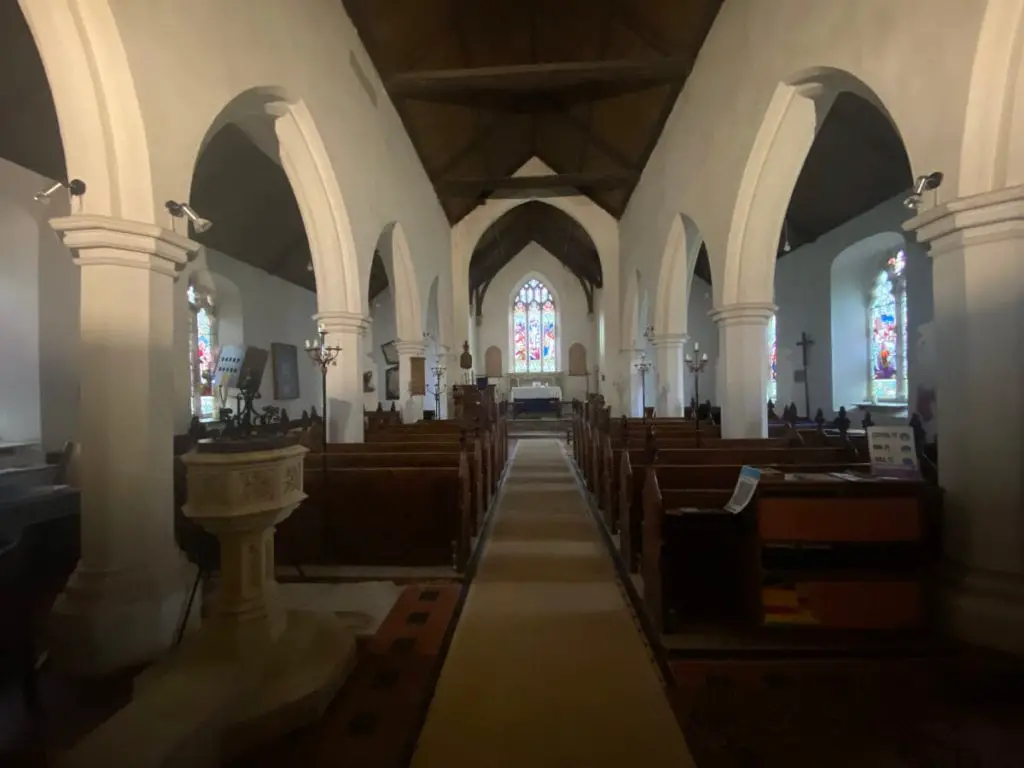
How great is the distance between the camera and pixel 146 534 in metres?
3.36

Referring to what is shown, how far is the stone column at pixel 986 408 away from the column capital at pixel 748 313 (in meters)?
3.33

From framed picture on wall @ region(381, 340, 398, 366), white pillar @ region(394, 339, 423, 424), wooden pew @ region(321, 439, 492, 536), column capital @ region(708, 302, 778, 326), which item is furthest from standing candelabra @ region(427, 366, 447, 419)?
column capital @ region(708, 302, 778, 326)

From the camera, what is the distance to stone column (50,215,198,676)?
318 cm

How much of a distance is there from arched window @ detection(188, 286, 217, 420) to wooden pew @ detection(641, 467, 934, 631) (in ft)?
29.8

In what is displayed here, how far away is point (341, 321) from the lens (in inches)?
282

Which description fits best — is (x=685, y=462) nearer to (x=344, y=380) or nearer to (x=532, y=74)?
(x=344, y=380)

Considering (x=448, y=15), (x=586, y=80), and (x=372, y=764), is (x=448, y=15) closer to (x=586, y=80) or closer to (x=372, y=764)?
(x=586, y=80)

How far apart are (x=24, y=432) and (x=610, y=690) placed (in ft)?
22.9

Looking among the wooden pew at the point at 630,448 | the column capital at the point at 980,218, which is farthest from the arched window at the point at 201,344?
the column capital at the point at 980,218

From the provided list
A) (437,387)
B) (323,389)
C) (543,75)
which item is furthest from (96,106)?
(437,387)

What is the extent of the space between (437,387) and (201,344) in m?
4.74

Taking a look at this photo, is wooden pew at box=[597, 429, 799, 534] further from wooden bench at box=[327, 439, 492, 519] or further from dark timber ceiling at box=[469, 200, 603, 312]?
dark timber ceiling at box=[469, 200, 603, 312]

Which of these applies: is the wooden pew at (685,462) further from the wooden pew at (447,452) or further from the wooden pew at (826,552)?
the wooden pew at (447,452)

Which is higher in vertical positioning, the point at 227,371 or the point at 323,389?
the point at 227,371
